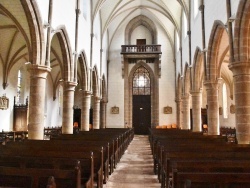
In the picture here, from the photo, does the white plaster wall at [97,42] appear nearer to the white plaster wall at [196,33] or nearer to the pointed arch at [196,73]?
the white plaster wall at [196,33]

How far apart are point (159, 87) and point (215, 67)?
43.0 feet

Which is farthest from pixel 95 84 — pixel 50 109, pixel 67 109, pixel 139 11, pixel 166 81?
pixel 139 11

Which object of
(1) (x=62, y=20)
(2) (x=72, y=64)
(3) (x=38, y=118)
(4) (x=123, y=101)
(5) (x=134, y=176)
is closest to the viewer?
(5) (x=134, y=176)

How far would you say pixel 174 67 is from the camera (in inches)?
1078

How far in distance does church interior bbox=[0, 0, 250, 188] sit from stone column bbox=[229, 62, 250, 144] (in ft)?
0.12

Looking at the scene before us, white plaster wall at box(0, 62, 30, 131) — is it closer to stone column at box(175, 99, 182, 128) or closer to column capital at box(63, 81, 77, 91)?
column capital at box(63, 81, 77, 91)

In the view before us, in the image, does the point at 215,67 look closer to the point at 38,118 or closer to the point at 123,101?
the point at 38,118

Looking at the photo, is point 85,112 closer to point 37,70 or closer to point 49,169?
point 37,70

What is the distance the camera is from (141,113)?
91.0ft

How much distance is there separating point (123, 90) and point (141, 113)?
10.3ft

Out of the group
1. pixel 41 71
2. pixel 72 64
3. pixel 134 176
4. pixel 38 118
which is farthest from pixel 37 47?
pixel 134 176

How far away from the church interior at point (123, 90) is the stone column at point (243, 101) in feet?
0.12

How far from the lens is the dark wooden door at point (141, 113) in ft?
90.4

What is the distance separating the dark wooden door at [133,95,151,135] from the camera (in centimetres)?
2755
